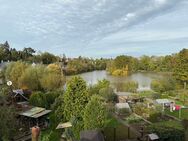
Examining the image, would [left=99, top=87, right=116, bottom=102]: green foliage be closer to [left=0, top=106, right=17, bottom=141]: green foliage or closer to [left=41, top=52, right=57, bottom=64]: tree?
[left=0, top=106, right=17, bottom=141]: green foliage

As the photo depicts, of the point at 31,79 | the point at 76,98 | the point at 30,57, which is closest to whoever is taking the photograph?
the point at 76,98

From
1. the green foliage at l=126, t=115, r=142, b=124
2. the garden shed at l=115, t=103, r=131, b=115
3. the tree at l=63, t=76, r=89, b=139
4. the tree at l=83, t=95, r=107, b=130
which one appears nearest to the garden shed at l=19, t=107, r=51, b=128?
the tree at l=63, t=76, r=89, b=139

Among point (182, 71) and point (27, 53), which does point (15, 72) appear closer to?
point (182, 71)

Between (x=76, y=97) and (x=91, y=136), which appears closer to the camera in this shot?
(x=91, y=136)

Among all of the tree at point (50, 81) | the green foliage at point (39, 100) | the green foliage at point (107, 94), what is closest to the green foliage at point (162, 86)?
the green foliage at point (107, 94)

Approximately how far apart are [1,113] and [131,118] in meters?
10.6

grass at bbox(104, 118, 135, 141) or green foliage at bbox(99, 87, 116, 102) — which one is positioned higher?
green foliage at bbox(99, 87, 116, 102)

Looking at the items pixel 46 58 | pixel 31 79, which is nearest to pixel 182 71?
pixel 31 79

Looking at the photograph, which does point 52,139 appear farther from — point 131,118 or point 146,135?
point 131,118

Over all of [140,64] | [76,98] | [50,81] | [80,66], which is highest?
[140,64]

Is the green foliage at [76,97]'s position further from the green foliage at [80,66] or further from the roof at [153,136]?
the green foliage at [80,66]

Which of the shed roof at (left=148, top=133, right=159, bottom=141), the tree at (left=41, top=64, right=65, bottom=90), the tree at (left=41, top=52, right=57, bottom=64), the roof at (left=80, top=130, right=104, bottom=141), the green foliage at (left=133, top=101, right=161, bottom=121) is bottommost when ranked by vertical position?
the green foliage at (left=133, top=101, right=161, bottom=121)

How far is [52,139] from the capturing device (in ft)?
50.9

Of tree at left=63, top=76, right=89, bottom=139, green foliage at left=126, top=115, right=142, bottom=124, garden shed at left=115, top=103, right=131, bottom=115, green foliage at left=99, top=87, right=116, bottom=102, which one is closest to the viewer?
tree at left=63, top=76, right=89, bottom=139
